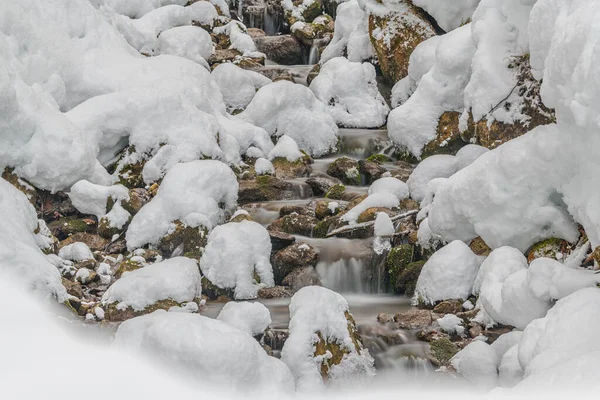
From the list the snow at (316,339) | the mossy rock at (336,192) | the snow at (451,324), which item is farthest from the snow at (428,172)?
the snow at (316,339)

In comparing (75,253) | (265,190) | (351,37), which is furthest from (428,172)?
(351,37)

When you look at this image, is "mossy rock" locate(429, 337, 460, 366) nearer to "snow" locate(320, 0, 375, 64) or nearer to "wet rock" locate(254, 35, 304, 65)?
"snow" locate(320, 0, 375, 64)

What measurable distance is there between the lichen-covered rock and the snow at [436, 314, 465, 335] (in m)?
8.46

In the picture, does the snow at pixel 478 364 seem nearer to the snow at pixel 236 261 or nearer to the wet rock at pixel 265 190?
the snow at pixel 236 261

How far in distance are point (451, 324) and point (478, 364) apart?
3.86 ft

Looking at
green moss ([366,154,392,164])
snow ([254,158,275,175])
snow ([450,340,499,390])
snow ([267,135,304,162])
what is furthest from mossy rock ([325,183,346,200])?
snow ([450,340,499,390])

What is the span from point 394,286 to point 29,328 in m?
6.77

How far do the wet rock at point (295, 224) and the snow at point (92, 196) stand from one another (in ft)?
7.27

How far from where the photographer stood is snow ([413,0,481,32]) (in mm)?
13617

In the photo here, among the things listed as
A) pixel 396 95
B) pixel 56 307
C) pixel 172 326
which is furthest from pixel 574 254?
pixel 396 95

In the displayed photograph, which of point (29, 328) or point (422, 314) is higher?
point (29, 328)

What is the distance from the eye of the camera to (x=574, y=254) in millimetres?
7094

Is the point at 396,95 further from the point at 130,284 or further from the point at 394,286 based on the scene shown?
the point at 130,284

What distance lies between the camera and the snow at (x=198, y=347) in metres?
4.88
